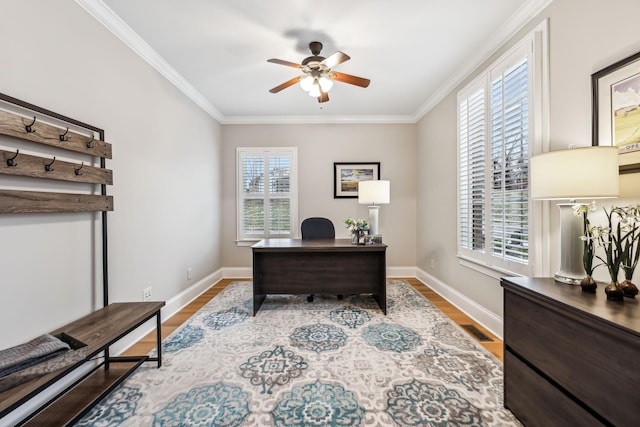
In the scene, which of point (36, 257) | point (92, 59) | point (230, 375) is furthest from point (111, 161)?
point (230, 375)

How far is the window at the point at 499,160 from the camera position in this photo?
→ 2.05 meters

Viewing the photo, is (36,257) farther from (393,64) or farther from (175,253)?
(393,64)

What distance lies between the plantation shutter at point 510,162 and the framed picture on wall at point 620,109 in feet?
1.71

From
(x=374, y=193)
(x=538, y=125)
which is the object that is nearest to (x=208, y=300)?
(x=374, y=193)

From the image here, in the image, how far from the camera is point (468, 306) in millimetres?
2875

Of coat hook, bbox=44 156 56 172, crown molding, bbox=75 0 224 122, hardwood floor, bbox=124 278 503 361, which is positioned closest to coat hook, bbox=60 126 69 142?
coat hook, bbox=44 156 56 172

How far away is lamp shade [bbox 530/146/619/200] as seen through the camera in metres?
1.20

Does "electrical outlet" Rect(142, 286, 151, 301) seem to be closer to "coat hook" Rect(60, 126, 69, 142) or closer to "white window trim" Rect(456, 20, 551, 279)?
"coat hook" Rect(60, 126, 69, 142)

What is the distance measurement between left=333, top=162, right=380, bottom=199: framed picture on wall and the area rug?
7.42 feet

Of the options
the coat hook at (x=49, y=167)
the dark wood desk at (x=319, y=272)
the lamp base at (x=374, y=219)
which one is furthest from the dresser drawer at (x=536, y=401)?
the coat hook at (x=49, y=167)

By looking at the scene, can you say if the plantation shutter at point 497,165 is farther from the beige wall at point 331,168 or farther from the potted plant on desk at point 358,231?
the beige wall at point 331,168

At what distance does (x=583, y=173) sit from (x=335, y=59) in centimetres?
190

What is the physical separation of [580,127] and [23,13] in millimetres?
3336

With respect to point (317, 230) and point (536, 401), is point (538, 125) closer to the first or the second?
point (536, 401)
